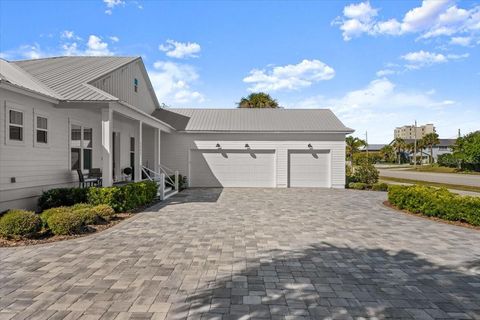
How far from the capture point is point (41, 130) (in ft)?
30.3

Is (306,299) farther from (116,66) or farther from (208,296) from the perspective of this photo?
(116,66)

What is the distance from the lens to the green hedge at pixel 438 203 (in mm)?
8125

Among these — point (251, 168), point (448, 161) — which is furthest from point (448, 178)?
point (448, 161)

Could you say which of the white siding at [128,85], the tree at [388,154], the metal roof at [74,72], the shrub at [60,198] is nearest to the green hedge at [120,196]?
the shrub at [60,198]

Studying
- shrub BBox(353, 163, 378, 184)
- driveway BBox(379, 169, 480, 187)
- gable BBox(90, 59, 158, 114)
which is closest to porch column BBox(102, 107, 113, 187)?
gable BBox(90, 59, 158, 114)

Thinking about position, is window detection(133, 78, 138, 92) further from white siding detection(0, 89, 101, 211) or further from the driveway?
the driveway

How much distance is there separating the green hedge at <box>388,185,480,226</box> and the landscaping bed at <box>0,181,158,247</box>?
31.7 feet

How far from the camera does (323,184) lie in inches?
709

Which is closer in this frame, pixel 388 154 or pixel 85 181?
pixel 85 181

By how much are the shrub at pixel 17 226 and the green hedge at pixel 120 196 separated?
2.46 m

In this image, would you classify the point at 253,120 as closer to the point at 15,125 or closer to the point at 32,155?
the point at 32,155

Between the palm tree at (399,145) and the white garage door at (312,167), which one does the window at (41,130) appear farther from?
the palm tree at (399,145)

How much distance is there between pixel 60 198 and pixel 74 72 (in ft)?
20.7

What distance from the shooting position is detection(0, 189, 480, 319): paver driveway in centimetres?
336
